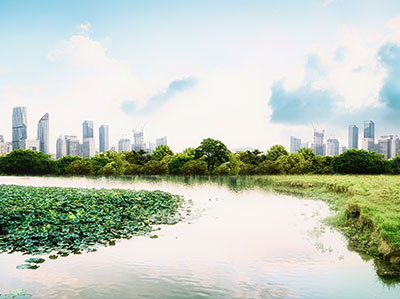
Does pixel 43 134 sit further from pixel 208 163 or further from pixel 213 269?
pixel 213 269

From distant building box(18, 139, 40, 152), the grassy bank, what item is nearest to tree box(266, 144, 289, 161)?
the grassy bank

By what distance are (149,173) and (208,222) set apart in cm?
3737

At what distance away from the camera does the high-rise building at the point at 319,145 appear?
66.8 m

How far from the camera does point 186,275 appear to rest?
613 cm

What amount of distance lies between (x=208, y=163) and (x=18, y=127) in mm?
58545

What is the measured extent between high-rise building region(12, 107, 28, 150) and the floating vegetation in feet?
248

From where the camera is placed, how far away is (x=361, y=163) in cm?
3881

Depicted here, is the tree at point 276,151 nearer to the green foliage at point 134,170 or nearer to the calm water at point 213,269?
the green foliage at point 134,170

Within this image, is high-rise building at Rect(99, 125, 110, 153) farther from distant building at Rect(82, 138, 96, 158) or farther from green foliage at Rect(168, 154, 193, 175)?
green foliage at Rect(168, 154, 193, 175)

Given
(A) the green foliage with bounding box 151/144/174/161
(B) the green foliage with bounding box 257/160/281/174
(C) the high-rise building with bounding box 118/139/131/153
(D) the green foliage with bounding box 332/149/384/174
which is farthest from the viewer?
(C) the high-rise building with bounding box 118/139/131/153

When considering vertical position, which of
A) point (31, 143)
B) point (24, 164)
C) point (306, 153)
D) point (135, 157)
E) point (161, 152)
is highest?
point (31, 143)

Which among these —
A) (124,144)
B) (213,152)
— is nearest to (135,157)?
(213,152)

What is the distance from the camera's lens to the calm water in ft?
17.5

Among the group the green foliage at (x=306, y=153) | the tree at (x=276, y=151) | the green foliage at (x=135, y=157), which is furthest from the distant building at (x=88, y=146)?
the green foliage at (x=306, y=153)
